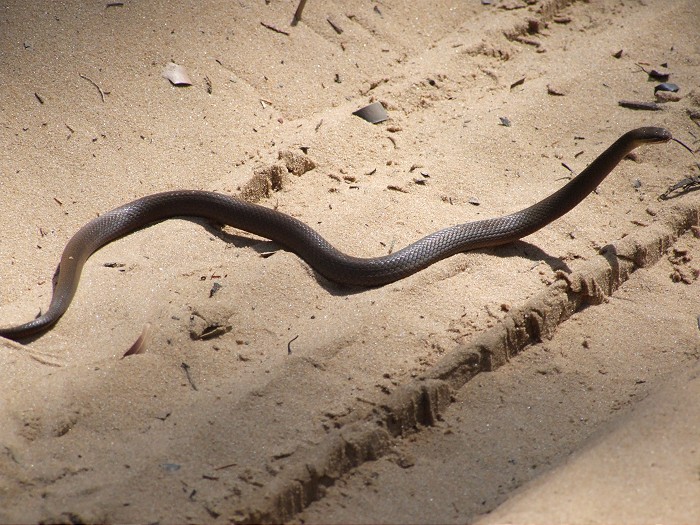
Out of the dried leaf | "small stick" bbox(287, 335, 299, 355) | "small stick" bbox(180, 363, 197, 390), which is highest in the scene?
the dried leaf

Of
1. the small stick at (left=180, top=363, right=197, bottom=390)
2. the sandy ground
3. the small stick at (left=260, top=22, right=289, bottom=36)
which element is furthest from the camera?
the small stick at (left=260, top=22, right=289, bottom=36)

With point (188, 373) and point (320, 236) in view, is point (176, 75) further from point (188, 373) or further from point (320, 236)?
point (188, 373)

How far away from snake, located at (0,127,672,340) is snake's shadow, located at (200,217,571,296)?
39mm

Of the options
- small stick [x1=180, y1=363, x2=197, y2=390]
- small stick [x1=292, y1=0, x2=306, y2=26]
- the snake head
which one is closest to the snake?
the snake head

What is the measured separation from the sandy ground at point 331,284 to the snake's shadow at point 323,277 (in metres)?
0.02

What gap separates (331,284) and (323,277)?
0.24 feet

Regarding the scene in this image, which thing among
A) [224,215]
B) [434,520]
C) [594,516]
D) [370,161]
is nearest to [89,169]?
[224,215]

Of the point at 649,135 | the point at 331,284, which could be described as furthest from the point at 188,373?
the point at 649,135

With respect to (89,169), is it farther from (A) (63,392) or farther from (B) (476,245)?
(B) (476,245)

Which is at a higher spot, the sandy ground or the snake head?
the snake head

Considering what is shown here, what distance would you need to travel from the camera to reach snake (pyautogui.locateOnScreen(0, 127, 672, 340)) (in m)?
4.57

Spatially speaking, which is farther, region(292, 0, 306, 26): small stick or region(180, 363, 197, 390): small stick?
region(292, 0, 306, 26): small stick

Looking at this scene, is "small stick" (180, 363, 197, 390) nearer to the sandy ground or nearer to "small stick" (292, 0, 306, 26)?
the sandy ground

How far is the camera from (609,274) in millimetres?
4617
